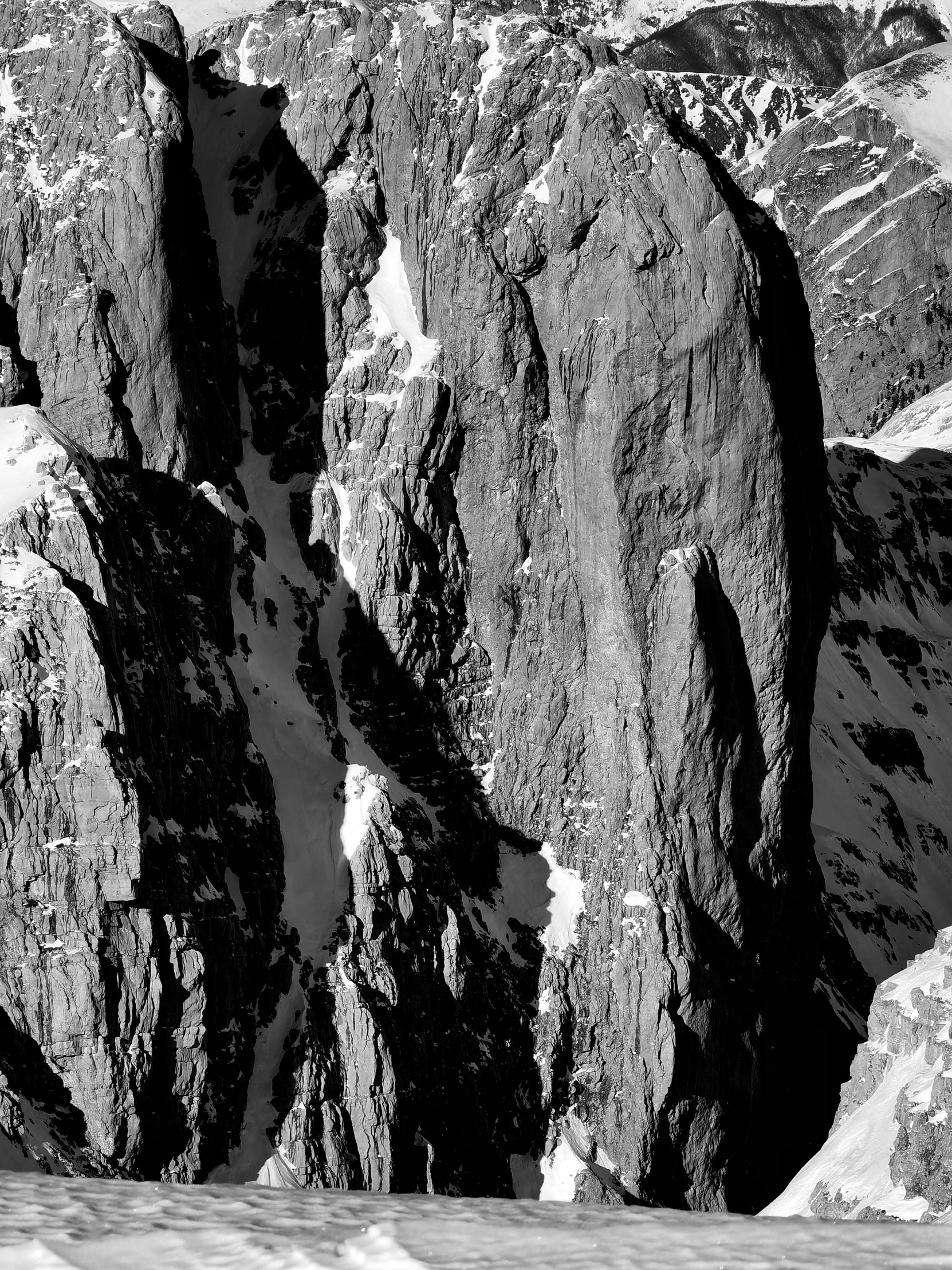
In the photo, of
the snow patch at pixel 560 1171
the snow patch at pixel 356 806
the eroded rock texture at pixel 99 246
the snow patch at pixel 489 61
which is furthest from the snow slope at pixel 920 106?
the snow patch at pixel 560 1171

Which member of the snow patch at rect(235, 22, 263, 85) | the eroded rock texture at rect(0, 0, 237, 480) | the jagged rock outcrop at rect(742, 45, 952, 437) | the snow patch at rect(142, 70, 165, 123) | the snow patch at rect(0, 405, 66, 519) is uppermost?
the jagged rock outcrop at rect(742, 45, 952, 437)

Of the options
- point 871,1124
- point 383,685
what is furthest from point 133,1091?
point 871,1124

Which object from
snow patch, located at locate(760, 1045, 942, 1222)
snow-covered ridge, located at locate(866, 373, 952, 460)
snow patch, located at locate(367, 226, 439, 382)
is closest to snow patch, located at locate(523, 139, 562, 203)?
snow patch, located at locate(367, 226, 439, 382)

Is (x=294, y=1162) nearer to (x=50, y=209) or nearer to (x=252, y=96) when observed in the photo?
(x=50, y=209)

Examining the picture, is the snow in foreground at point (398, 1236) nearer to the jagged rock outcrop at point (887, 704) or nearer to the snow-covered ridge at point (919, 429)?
the jagged rock outcrop at point (887, 704)

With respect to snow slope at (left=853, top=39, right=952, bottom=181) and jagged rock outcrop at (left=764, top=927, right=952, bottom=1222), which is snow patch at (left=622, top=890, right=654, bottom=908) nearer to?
jagged rock outcrop at (left=764, top=927, right=952, bottom=1222)

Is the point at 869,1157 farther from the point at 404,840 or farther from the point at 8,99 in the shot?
the point at 8,99
